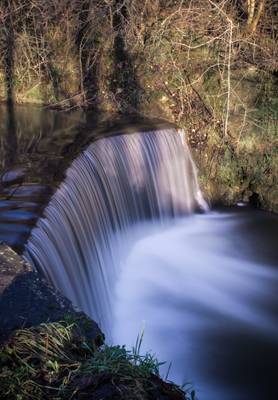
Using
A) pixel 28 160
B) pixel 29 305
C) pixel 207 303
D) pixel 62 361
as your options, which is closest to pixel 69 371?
pixel 62 361

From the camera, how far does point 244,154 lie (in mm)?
7812

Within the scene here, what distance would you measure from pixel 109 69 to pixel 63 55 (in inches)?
36.0

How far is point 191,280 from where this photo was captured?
5918mm

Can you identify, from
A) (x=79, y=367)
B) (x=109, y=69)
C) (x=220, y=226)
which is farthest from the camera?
(x=109, y=69)

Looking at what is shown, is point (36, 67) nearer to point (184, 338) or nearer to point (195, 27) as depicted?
point (195, 27)

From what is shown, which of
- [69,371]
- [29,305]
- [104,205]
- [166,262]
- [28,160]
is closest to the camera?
[69,371]

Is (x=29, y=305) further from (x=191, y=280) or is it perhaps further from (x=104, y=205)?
(x=191, y=280)

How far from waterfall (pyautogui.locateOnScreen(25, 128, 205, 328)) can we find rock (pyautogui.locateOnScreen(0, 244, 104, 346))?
2.82 ft

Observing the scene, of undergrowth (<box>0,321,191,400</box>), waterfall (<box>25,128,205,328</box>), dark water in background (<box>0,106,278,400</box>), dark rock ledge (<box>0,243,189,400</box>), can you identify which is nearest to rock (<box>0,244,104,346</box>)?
dark rock ledge (<box>0,243,189,400</box>)

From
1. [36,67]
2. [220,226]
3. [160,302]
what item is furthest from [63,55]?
[160,302]

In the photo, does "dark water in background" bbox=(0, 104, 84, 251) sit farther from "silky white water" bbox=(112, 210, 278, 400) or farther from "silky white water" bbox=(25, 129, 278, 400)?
"silky white water" bbox=(112, 210, 278, 400)

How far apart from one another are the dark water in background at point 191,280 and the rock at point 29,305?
97 cm

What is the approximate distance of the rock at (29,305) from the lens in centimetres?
230

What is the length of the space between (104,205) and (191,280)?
1309 mm
